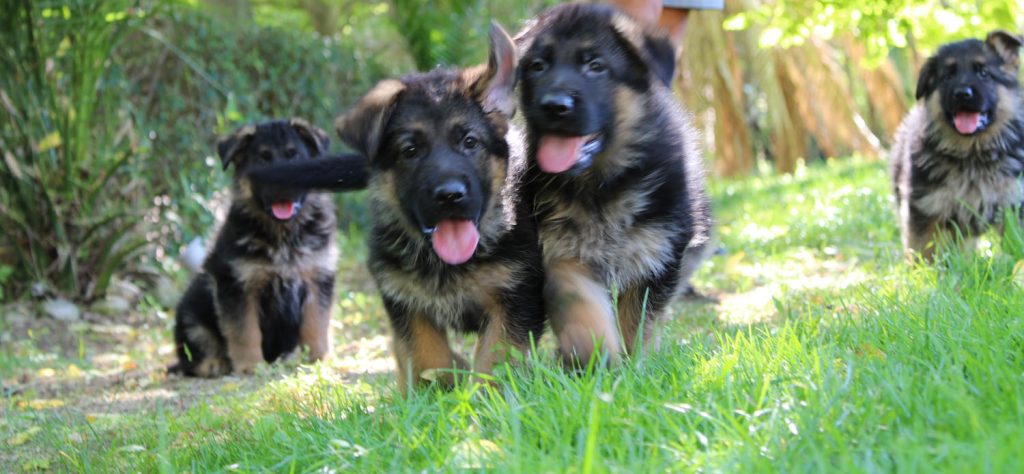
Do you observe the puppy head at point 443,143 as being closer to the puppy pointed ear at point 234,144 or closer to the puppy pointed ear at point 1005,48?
the puppy pointed ear at point 234,144

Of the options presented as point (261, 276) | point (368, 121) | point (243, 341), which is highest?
point (368, 121)

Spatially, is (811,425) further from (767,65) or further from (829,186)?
(767,65)

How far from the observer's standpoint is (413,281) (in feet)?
12.7

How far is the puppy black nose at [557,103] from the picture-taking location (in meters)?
3.57

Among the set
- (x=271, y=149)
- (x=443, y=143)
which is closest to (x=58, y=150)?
(x=271, y=149)

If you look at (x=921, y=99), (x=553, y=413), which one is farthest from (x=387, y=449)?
(x=921, y=99)

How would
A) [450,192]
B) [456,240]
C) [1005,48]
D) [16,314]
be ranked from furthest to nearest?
[16,314], [1005,48], [456,240], [450,192]

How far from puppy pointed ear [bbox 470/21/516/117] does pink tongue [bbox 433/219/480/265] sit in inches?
18.6

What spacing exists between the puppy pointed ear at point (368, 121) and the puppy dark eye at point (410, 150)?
0.10m

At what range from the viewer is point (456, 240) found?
145 inches

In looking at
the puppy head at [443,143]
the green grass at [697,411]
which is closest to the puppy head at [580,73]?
the puppy head at [443,143]

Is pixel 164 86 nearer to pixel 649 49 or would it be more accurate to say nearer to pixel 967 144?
pixel 649 49

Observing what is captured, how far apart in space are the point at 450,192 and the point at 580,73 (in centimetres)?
68

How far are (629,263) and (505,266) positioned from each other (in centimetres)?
47
